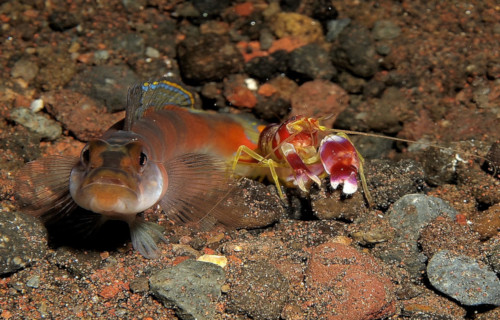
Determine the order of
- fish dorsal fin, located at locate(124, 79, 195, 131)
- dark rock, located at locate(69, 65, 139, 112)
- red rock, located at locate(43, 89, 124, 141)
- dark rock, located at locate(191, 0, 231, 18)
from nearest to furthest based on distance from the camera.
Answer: fish dorsal fin, located at locate(124, 79, 195, 131) → red rock, located at locate(43, 89, 124, 141) → dark rock, located at locate(69, 65, 139, 112) → dark rock, located at locate(191, 0, 231, 18)

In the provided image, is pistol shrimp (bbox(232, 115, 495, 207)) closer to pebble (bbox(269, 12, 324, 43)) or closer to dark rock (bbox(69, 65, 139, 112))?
dark rock (bbox(69, 65, 139, 112))

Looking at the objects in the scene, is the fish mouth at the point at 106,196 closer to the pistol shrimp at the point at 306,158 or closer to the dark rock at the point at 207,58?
the pistol shrimp at the point at 306,158

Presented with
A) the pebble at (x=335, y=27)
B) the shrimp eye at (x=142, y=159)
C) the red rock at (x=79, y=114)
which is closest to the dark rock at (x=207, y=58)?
the red rock at (x=79, y=114)

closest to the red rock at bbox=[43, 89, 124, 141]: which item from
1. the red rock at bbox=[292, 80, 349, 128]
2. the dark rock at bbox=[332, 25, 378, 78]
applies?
the red rock at bbox=[292, 80, 349, 128]

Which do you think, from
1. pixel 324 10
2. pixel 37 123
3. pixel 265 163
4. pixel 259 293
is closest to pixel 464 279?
pixel 259 293

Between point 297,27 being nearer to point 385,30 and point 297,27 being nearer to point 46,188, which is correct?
point 385,30

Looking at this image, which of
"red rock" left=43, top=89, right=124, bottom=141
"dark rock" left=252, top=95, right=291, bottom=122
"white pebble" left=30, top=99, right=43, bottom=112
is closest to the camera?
"red rock" left=43, top=89, right=124, bottom=141

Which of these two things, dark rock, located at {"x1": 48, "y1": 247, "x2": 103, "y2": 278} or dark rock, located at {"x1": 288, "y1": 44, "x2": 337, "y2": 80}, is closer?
dark rock, located at {"x1": 48, "y1": 247, "x2": 103, "y2": 278}
